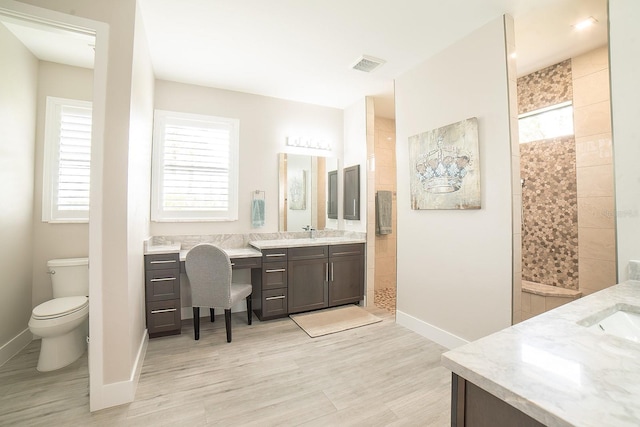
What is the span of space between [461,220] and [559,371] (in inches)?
78.5

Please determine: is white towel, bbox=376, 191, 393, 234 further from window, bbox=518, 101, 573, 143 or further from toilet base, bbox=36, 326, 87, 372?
toilet base, bbox=36, 326, 87, 372

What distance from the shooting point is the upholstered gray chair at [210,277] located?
2639mm

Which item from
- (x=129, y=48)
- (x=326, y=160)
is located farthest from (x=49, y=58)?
(x=326, y=160)

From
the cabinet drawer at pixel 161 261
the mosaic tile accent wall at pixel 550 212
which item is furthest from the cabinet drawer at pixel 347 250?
the mosaic tile accent wall at pixel 550 212

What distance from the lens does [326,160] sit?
13.8 feet

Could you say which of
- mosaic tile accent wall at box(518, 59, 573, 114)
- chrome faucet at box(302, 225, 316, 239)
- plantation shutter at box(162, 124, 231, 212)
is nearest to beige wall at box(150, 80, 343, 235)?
plantation shutter at box(162, 124, 231, 212)

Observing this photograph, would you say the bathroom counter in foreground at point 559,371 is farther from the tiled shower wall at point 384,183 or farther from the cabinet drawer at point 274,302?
the tiled shower wall at point 384,183

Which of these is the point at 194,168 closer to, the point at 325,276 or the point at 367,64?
the point at 325,276

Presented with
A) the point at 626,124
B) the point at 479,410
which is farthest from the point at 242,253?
the point at 626,124

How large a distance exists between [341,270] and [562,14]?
124 inches

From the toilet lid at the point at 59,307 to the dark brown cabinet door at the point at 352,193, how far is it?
120 inches

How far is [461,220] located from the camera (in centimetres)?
248

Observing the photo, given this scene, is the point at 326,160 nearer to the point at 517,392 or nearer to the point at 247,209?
the point at 247,209

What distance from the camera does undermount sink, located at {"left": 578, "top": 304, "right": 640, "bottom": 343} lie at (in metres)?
1.04
